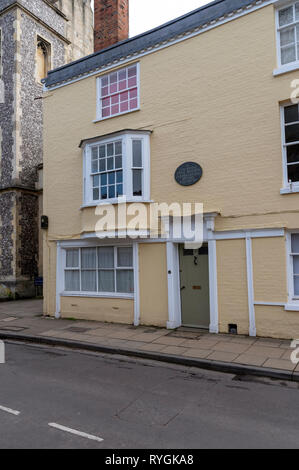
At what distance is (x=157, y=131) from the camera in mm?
10641

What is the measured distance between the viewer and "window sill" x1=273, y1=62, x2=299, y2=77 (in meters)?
8.55

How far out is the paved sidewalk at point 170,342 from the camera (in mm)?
7009

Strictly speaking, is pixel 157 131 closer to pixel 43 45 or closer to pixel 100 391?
pixel 100 391

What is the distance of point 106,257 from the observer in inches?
460

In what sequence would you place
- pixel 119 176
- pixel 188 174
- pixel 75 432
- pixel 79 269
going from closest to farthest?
1. pixel 75 432
2. pixel 188 174
3. pixel 119 176
4. pixel 79 269

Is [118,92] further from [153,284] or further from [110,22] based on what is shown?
[153,284]

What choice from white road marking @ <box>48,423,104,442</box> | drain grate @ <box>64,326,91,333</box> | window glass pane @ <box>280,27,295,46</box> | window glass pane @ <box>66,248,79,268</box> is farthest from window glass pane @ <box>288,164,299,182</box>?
window glass pane @ <box>66,248,79,268</box>

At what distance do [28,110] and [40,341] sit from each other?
14006mm

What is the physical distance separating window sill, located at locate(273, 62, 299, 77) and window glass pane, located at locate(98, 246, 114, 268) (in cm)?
684

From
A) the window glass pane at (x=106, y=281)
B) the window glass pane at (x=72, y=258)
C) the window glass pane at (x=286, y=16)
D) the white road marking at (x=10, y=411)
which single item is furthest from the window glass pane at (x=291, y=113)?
the white road marking at (x=10, y=411)

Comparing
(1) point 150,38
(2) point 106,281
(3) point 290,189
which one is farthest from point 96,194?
(3) point 290,189

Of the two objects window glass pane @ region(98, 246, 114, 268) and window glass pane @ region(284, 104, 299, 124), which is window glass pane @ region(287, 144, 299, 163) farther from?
window glass pane @ region(98, 246, 114, 268)

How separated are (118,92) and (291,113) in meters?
5.57

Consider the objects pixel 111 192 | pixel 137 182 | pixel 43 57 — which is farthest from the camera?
pixel 43 57
